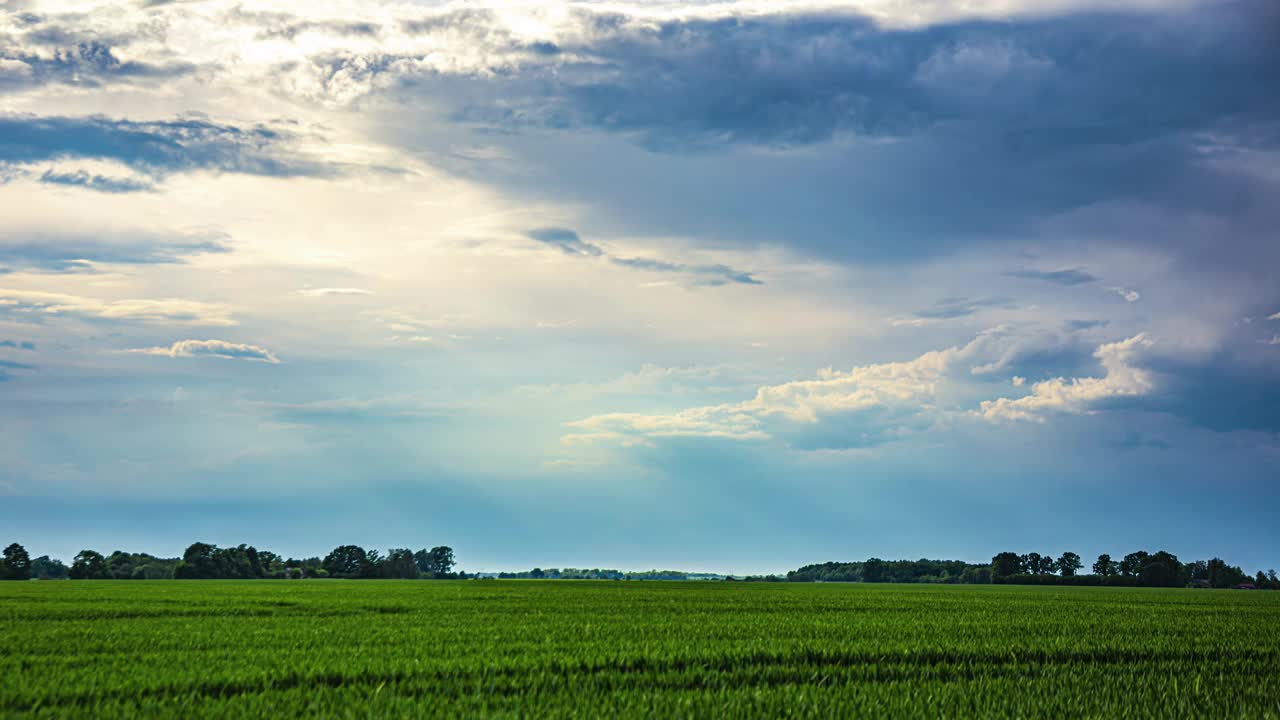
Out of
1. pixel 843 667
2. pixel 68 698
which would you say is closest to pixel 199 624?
pixel 68 698

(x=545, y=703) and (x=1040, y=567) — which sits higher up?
(x=545, y=703)

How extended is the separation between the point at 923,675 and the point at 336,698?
8.91 metres

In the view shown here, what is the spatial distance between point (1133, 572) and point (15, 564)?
186 m

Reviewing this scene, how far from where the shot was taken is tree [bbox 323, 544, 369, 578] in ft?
515

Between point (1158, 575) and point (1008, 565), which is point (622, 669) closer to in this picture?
point (1158, 575)

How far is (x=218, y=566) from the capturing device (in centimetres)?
12394

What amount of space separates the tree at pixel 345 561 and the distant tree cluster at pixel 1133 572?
126m

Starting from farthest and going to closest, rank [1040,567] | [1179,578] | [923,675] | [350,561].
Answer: [1040,567]
[350,561]
[1179,578]
[923,675]

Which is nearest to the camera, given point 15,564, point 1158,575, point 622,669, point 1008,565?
point 622,669

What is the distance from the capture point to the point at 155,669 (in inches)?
477

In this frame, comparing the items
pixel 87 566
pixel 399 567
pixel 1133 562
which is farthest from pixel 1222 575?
pixel 87 566

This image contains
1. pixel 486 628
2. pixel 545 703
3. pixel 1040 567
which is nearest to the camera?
pixel 545 703

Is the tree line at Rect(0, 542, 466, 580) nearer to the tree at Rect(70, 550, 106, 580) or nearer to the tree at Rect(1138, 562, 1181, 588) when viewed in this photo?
the tree at Rect(70, 550, 106, 580)

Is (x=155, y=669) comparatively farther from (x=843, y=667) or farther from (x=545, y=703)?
(x=843, y=667)
